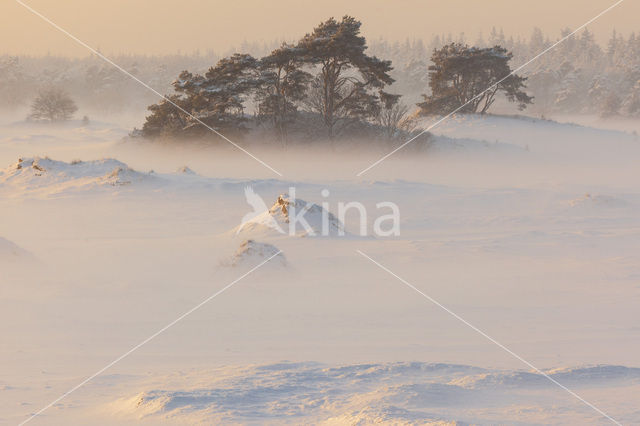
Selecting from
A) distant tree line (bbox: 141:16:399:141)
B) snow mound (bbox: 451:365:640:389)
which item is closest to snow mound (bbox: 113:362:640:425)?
snow mound (bbox: 451:365:640:389)

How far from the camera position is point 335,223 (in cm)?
1545

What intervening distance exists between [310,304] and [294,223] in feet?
15.9

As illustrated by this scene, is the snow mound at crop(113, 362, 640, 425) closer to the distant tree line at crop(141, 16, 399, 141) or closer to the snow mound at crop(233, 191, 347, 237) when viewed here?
the snow mound at crop(233, 191, 347, 237)

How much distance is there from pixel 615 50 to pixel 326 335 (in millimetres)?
160751

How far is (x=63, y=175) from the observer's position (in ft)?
75.7

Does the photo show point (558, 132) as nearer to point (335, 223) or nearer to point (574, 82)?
point (335, 223)

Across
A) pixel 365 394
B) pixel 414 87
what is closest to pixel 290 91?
pixel 365 394

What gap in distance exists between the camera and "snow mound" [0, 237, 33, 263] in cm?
1272

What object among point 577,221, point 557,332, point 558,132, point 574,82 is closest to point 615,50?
point 574,82

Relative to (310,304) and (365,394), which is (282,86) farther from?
(365,394)

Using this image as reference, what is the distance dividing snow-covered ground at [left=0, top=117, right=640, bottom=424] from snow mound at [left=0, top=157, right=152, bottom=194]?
0.28 feet

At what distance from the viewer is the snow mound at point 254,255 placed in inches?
488

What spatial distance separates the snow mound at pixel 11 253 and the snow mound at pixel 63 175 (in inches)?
354

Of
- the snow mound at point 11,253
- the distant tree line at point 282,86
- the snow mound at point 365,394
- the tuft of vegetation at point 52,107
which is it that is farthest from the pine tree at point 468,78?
the snow mound at point 365,394
